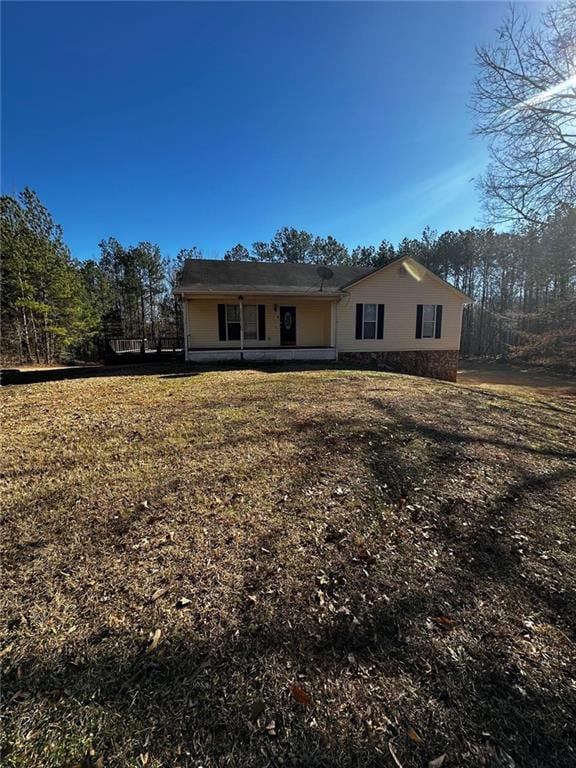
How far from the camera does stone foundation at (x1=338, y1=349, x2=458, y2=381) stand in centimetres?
1445

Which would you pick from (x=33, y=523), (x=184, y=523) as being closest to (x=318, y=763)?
(x=184, y=523)

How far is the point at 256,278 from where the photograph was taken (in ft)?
48.3

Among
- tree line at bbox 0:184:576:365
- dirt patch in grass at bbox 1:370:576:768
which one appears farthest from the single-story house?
dirt patch in grass at bbox 1:370:576:768

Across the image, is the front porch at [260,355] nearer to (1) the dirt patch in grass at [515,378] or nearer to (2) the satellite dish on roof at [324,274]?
(2) the satellite dish on roof at [324,274]

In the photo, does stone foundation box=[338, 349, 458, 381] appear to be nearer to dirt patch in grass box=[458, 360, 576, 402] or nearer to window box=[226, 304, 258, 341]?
dirt patch in grass box=[458, 360, 576, 402]

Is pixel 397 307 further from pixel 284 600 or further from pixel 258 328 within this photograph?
pixel 284 600

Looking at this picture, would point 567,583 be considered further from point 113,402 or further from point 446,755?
point 113,402

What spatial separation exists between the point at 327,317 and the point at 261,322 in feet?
9.93

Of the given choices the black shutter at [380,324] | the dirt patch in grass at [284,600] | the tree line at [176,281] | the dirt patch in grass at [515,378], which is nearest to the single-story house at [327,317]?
the black shutter at [380,324]

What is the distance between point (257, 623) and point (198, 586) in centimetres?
48

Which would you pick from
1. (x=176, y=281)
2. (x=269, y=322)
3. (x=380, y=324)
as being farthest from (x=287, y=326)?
(x=176, y=281)

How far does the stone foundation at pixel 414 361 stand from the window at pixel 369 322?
2.49ft

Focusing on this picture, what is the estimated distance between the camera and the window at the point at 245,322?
45.5ft

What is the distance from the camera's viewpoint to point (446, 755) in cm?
141
